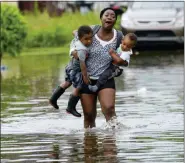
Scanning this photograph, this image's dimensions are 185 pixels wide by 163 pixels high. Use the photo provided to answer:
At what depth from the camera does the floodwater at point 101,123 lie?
1004 cm

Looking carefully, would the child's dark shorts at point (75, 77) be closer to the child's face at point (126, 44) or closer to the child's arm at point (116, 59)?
the child's arm at point (116, 59)

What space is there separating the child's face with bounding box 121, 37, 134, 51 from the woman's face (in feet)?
0.88

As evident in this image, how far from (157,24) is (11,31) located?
13.3 ft

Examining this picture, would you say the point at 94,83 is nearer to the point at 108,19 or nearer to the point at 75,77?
the point at 75,77

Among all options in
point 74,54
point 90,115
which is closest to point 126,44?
point 74,54

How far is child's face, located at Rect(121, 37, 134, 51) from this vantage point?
1147 centimetres

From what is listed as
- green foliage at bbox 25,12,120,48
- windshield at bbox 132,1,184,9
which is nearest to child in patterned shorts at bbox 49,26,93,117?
windshield at bbox 132,1,184,9

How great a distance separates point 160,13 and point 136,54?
153 cm

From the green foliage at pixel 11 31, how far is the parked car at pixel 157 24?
2.92m

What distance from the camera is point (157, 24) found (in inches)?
1030

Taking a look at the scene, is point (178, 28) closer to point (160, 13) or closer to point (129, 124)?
point (160, 13)

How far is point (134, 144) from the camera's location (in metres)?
10.7

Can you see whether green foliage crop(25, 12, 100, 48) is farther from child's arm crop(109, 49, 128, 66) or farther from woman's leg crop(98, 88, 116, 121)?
child's arm crop(109, 49, 128, 66)

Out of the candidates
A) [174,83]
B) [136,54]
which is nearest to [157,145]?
[174,83]
